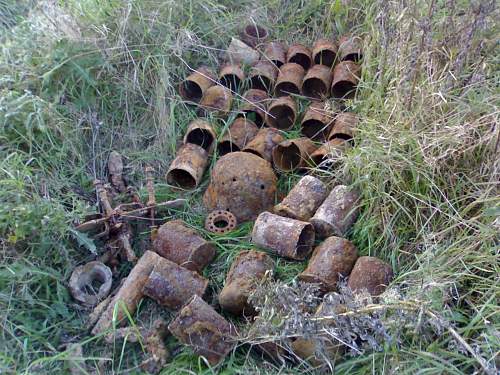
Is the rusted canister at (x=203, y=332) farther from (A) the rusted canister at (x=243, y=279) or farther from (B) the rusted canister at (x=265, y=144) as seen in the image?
(B) the rusted canister at (x=265, y=144)

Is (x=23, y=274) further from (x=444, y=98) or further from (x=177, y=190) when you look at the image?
(x=444, y=98)

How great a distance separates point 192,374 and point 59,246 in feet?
3.08

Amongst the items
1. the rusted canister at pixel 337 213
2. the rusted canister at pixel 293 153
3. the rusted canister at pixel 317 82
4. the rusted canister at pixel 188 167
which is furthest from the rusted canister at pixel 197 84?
the rusted canister at pixel 337 213

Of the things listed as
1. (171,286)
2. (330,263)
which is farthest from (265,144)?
(171,286)

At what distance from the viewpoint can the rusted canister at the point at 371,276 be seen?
8.05 feet

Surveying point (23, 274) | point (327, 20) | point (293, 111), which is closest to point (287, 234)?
point (293, 111)

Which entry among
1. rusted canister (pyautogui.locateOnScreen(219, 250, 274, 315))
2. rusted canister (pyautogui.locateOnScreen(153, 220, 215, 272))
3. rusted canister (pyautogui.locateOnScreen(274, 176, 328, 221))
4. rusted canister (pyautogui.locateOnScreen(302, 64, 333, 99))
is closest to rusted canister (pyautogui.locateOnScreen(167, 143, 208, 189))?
rusted canister (pyautogui.locateOnScreen(153, 220, 215, 272))

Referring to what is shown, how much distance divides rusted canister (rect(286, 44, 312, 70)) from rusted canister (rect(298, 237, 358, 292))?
158 centimetres

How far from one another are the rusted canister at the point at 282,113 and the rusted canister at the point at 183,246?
1.00 metres

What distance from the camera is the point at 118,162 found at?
3252 mm

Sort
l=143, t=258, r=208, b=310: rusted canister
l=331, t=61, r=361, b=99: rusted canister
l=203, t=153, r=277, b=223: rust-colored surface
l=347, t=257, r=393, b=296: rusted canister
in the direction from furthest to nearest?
l=331, t=61, r=361, b=99: rusted canister < l=203, t=153, r=277, b=223: rust-colored surface < l=143, t=258, r=208, b=310: rusted canister < l=347, t=257, r=393, b=296: rusted canister

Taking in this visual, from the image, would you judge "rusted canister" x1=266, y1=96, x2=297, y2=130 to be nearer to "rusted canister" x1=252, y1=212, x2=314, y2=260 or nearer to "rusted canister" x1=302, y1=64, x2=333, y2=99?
"rusted canister" x1=302, y1=64, x2=333, y2=99

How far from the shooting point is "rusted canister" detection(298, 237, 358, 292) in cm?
254

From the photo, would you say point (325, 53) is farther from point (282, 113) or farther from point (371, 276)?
point (371, 276)
